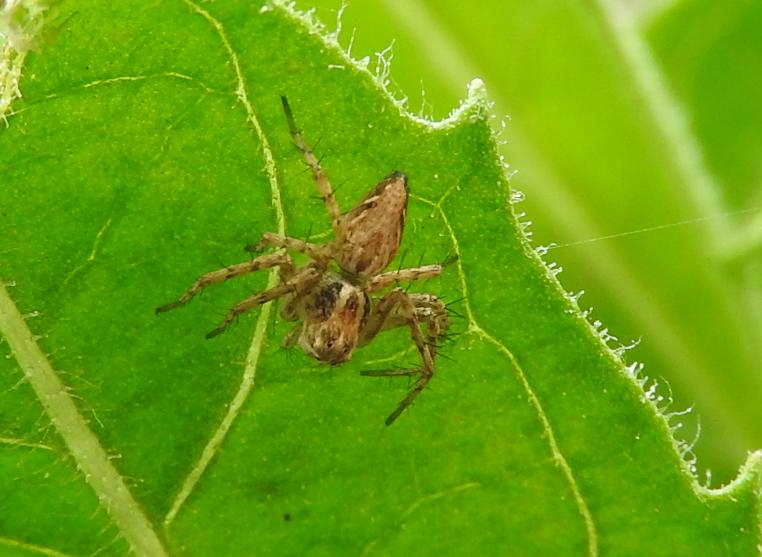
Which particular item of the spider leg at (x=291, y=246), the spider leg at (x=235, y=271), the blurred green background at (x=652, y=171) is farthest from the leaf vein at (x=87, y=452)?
the blurred green background at (x=652, y=171)

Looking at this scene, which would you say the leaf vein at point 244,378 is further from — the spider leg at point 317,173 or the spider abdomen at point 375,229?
the spider abdomen at point 375,229

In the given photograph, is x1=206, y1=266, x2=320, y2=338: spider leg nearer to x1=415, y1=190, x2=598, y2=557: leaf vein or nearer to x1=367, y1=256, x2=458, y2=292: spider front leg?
x1=367, y1=256, x2=458, y2=292: spider front leg

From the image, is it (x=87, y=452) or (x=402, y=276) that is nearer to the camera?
(x=87, y=452)

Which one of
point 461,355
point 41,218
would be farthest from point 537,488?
point 41,218

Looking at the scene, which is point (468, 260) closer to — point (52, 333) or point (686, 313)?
point (52, 333)

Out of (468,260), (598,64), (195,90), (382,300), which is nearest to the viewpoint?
(195,90)

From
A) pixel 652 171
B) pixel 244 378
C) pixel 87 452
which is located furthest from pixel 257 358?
pixel 652 171

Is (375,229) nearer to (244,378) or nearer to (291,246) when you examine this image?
(291,246)
